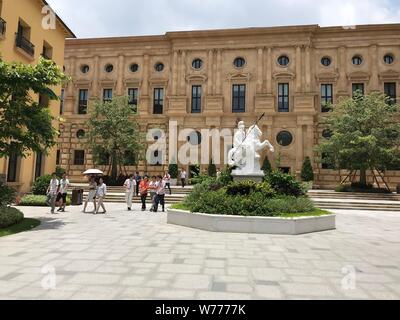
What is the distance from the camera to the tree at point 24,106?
1134 centimetres

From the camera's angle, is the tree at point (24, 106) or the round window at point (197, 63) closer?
the tree at point (24, 106)

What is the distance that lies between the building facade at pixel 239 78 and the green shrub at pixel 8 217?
2464 cm

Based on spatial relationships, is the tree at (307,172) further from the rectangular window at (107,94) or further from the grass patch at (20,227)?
the grass patch at (20,227)

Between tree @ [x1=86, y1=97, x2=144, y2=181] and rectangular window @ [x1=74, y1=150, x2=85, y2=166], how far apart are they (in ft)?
21.5

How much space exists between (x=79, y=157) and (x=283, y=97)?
2410cm

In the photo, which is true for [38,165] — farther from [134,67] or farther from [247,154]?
[134,67]

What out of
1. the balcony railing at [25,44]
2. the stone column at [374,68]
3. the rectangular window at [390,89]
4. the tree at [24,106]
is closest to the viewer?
the tree at [24,106]

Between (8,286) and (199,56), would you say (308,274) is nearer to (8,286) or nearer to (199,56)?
(8,286)

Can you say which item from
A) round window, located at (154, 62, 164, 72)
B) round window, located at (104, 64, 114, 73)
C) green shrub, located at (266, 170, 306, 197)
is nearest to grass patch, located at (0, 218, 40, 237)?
green shrub, located at (266, 170, 306, 197)

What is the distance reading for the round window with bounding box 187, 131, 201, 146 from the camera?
119 ft

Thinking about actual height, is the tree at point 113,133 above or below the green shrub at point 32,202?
above

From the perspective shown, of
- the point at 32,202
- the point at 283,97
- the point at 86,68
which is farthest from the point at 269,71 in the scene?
the point at 32,202

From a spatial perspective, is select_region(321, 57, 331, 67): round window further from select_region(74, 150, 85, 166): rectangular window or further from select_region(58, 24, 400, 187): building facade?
select_region(74, 150, 85, 166): rectangular window

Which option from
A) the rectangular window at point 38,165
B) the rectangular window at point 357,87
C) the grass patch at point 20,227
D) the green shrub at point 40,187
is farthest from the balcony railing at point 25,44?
the rectangular window at point 357,87
